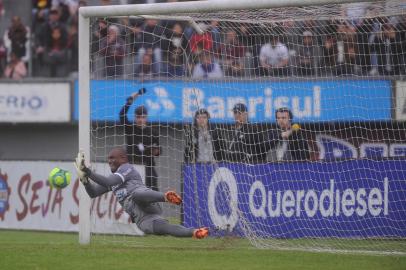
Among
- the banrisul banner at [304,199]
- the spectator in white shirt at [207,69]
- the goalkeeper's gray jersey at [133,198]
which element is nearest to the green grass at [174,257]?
the goalkeeper's gray jersey at [133,198]

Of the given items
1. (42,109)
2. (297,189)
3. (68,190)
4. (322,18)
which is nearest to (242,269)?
(297,189)

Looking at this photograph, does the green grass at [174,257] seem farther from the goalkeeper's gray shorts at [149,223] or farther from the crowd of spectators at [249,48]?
the crowd of spectators at [249,48]

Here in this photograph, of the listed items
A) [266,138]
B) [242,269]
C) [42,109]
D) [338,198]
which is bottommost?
[242,269]

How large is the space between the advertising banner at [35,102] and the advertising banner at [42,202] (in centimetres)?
425

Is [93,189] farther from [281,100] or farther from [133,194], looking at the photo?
[281,100]

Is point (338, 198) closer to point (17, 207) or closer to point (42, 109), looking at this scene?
point (17, 207)

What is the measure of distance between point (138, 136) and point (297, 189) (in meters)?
2.89

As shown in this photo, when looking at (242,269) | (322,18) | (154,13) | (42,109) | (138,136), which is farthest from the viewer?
(42,109)

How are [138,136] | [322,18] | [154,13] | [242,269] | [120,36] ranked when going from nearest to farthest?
[242,269] < [154,13] < [322,18] < [138,136] < [120,36]

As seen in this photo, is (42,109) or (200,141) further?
(42,109)

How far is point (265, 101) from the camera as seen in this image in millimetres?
16250

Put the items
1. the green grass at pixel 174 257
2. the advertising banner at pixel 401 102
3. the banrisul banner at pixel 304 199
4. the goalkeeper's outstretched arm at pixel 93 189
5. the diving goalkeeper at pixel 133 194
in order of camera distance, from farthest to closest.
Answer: the advertising banner at pixel 401 102, the banrisul banner at pixel 304 199, the goalkeeper's outstretched arm at pixel 93 189, the diving goalkeeper at pixel 133 194, the green grass at pixel 174 257

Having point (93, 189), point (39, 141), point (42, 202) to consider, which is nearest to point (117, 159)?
point (93, 189)

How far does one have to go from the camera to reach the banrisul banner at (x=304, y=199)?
44.2 ft
